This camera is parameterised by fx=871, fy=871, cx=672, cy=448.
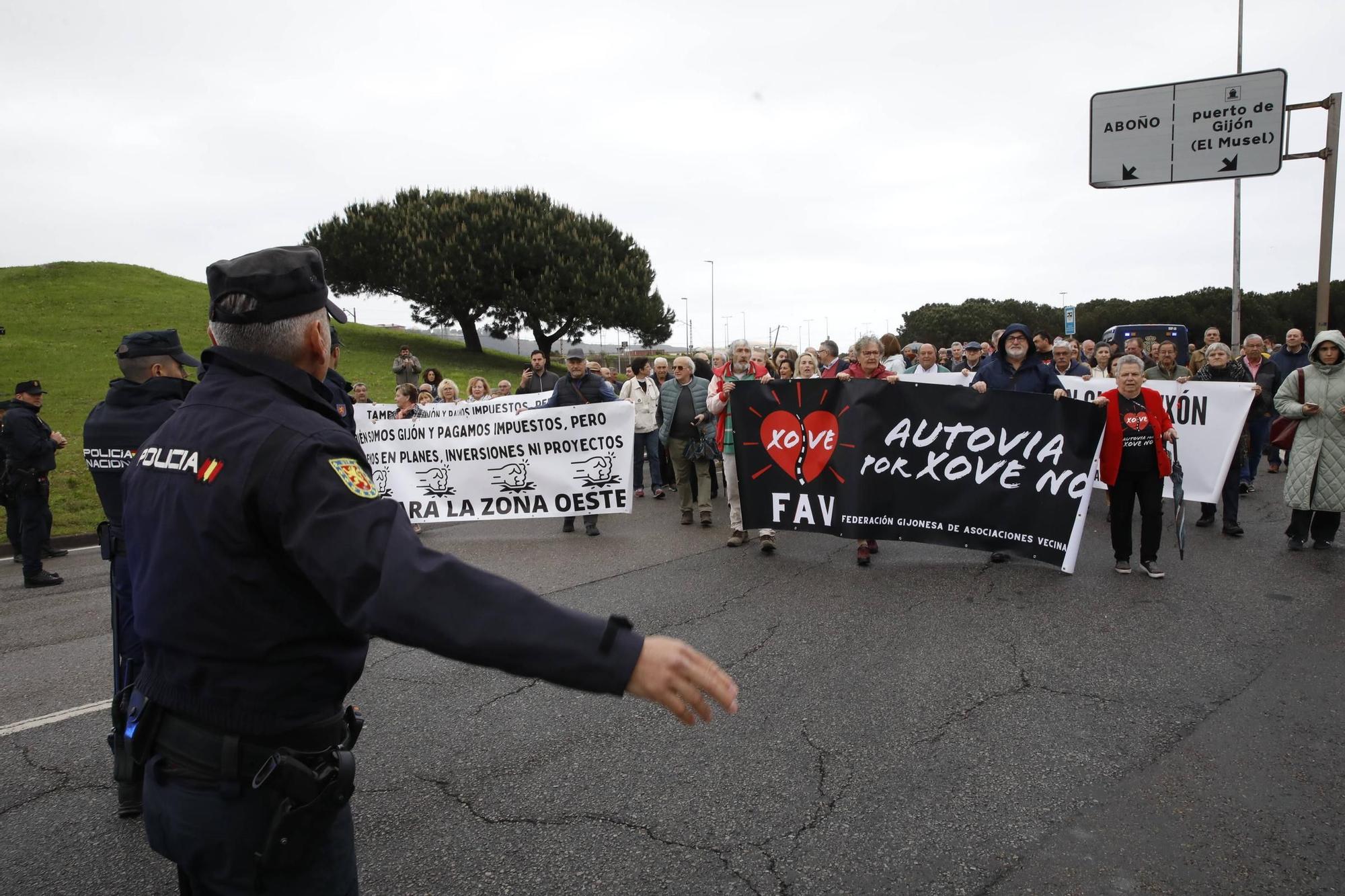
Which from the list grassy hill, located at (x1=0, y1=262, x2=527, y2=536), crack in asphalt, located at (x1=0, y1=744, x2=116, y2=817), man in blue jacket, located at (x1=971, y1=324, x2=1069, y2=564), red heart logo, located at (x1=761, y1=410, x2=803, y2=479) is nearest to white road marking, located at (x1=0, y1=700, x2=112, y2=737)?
crack in asphalt, located at (x1=0, y1=744, x2=116, y2=817)

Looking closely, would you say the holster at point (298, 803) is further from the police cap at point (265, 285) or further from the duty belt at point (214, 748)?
the police cap at point (265, 285)

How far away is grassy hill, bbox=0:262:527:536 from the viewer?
15758mm

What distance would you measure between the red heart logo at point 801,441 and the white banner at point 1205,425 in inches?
73.8

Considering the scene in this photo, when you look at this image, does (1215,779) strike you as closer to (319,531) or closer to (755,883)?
(755,883)

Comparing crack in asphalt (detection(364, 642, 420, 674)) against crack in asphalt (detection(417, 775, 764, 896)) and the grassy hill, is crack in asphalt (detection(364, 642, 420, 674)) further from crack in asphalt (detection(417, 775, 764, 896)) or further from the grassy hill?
the grassy hill

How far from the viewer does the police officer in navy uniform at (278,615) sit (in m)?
1.49

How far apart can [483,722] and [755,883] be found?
1904 mm

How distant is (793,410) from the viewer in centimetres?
811

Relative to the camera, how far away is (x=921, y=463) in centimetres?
764

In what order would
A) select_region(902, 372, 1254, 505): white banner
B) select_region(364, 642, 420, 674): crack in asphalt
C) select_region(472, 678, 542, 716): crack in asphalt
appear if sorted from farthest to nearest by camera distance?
select_region(902, 372, 1254, 505): white banner, select_region(364, 642, 420, 674): crack in asphalt, select_region(472, 678, 542, 716): crack in asphalt

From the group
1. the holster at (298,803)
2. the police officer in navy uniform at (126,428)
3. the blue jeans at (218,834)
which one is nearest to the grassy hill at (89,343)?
the police officer in navy uniform at (126,428)

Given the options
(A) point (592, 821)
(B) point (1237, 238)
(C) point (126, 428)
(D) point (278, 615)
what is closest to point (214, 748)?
(D) point (278, 615)

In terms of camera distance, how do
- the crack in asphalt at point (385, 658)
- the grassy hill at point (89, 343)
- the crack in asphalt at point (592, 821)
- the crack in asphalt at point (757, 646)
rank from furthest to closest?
the grassy hill at point (89, 343) < the crack in asphalt at point (385, 658) < the crack in asphalt at point (757, 646) < the crack in asphalt at point (592, 821)

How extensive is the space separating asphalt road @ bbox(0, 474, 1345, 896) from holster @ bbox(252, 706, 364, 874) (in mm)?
1395
